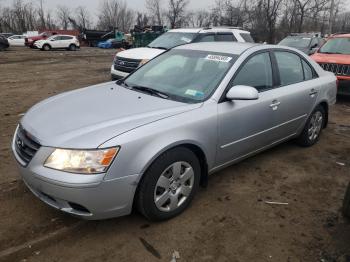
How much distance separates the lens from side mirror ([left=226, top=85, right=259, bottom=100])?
11.3ft

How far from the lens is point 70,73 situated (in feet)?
45.3

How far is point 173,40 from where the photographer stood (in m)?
Answer: 10.3

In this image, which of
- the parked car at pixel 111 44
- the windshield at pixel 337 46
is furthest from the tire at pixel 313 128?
the parked car at pixel 111 44

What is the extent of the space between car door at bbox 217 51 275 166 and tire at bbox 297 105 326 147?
1.06 meters

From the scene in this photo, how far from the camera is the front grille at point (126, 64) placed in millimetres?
9383

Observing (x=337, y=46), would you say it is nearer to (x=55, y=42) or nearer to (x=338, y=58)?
(x=338, y=58)

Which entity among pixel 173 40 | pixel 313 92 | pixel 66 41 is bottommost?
pixel 313 92

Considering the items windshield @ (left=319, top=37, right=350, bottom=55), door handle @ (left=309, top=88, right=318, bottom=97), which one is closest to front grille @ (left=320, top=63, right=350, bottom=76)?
windshield @ (left=319, top=37, right=350, bottom=55)

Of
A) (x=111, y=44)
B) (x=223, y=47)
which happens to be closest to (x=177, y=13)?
(x=111, y=44)

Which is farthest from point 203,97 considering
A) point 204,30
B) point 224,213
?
point 204,30

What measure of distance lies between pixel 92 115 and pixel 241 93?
4.76 ft

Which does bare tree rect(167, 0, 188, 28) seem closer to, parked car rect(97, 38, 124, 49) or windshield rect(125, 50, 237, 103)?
parked car rect(97, 38, 124, 49)

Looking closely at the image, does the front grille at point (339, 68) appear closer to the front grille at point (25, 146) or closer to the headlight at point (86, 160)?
the headlight at point (86, 160)

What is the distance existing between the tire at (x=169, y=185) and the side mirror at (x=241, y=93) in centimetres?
72
